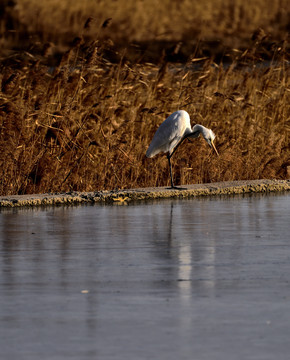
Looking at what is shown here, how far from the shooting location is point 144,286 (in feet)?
25.3

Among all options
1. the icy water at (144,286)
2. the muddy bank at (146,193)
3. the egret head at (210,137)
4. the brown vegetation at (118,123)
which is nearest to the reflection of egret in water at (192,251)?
the icy water at (144,286)

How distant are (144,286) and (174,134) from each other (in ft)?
26.9

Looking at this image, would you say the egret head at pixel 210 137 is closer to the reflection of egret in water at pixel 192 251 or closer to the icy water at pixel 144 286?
the reflection of egret in water at pixel 192 251

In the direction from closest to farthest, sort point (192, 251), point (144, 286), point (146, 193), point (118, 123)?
point (144, 286)
point (192, 251)
point (146, 193)
point (118, 123)

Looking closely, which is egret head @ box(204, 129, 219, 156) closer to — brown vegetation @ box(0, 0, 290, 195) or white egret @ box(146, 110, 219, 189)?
white egret @ box(146, 110, 219, 189)

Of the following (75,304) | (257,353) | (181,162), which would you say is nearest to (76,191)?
(181,162)

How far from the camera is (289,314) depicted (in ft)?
22.0

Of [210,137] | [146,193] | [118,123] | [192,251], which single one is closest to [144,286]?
[192,251]

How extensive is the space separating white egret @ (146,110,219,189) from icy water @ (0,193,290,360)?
9.92ft

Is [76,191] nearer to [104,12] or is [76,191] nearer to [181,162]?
[181,162]

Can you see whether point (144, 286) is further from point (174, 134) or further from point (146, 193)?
point (174, 134)

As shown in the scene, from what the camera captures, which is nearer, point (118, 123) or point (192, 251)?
point (192, 251)

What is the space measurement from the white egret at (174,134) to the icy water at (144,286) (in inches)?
119

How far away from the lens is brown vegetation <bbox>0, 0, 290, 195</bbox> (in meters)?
15.0
